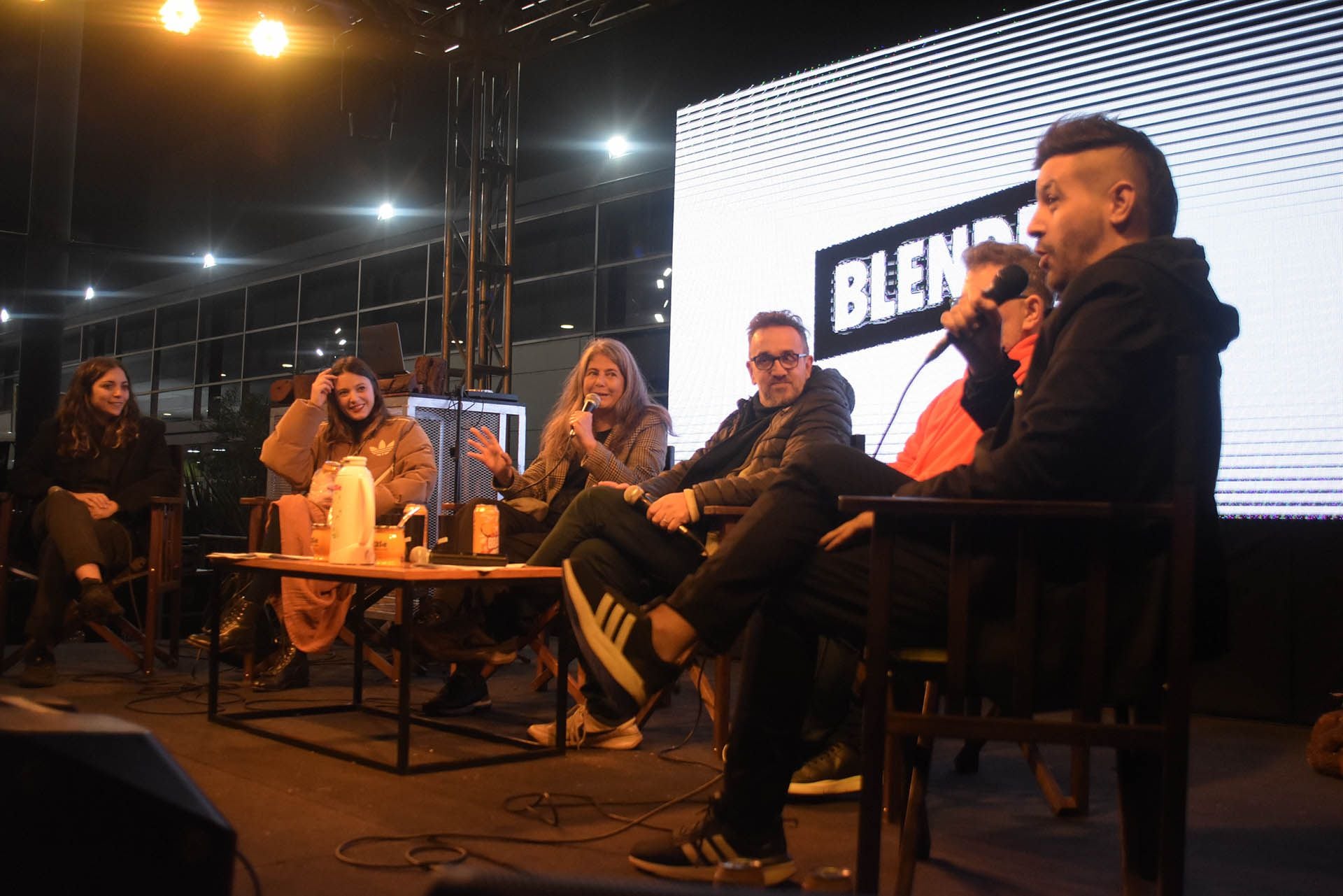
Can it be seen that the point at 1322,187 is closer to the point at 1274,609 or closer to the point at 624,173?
the point at 1274,609

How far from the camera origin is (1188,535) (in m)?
1.23

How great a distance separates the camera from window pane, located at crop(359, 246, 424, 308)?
1398cm

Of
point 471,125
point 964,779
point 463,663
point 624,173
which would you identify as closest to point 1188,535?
point 964,779

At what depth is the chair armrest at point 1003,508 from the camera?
125cm

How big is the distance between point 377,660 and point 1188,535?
2.73m

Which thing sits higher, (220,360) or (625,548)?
(220,360)

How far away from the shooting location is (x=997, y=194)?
4.16m

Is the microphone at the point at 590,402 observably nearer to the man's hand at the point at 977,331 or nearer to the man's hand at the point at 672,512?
the man's hand at the point at 672,512

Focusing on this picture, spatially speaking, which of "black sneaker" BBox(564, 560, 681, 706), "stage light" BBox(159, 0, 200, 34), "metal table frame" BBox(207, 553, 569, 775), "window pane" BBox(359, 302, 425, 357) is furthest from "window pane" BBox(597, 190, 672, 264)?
"black sneaker" BBox(564, 560, 681, 706)

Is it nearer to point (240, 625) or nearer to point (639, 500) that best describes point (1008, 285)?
point (639, 500)

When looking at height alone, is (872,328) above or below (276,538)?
above

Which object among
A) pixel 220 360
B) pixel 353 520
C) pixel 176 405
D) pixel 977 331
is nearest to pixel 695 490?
pixel 353 520

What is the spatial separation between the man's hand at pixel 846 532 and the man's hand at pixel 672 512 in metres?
1.05

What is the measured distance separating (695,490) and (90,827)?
6.38 ft
